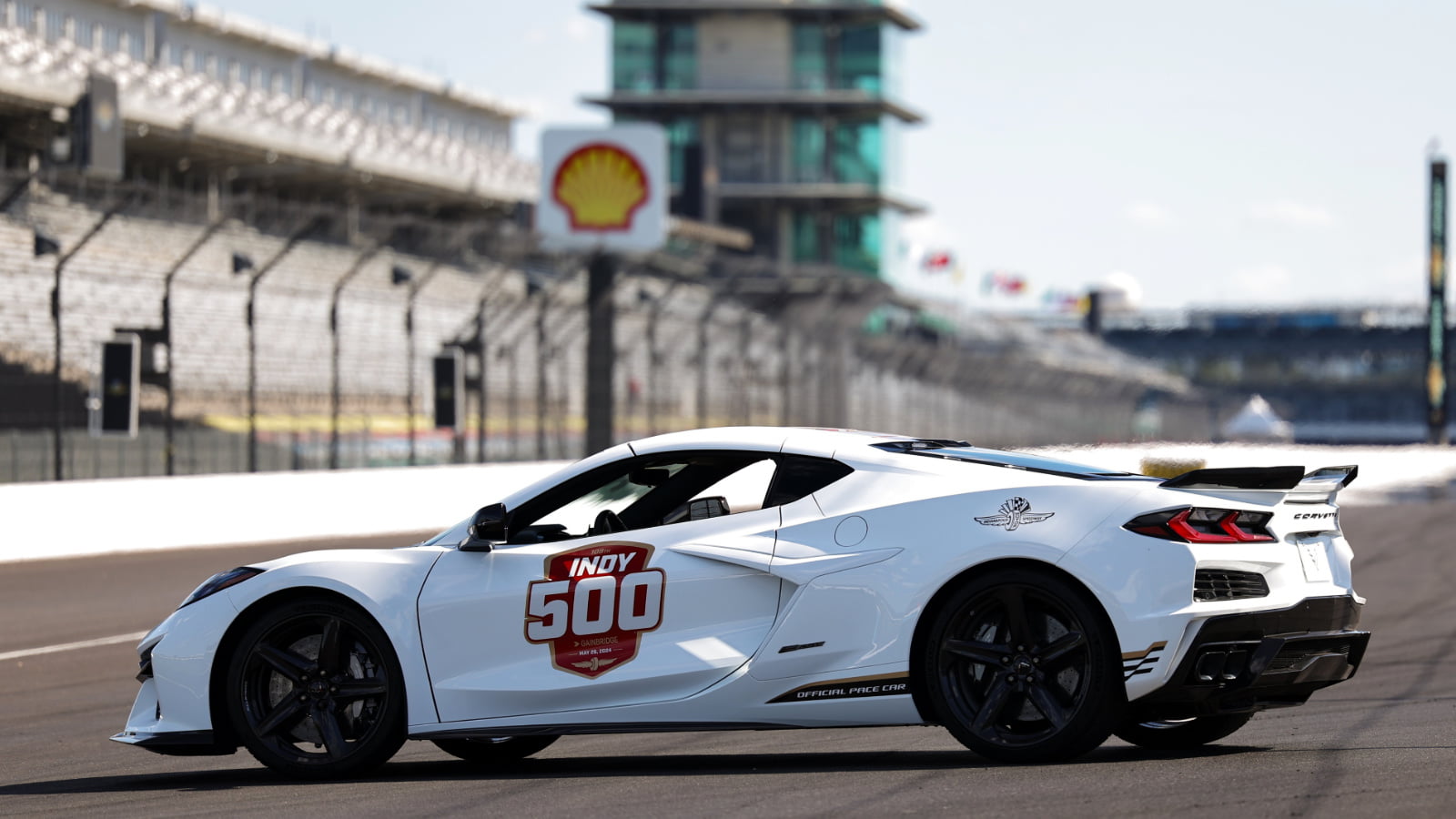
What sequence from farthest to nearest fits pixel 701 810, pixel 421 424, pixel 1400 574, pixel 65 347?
pixel 421 424 → pixel 65 347 → pixel 1400 574 → pixel 701 810

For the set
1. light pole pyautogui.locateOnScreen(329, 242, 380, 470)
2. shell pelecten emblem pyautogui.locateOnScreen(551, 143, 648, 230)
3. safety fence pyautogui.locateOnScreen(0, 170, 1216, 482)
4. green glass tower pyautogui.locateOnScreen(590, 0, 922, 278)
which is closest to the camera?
safety fence pyautogui.locateOnScreen(0, 170, 1216, 482)

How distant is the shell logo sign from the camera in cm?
3947

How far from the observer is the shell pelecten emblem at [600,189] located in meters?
39.6

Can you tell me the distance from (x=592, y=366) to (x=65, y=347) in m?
8.72

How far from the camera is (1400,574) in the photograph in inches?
707

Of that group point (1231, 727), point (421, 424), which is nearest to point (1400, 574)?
point (1231, 727)

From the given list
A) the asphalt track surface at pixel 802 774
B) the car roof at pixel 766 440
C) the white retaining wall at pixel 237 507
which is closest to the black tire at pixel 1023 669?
the asphalt track surface at pixel 802 774

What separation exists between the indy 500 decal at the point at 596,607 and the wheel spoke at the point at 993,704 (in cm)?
112

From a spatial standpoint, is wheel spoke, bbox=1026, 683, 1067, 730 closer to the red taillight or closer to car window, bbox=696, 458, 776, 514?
the red taillight

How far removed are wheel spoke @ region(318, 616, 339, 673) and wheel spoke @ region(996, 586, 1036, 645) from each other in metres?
2.31

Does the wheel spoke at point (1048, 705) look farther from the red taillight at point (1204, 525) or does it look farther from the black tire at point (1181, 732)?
the black tire at point (1181, 732)

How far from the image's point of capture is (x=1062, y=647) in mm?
6223

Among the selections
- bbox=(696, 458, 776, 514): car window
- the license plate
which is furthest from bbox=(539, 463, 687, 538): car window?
the license plate

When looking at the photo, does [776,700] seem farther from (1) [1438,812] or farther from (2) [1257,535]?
(1) [1438,812]
